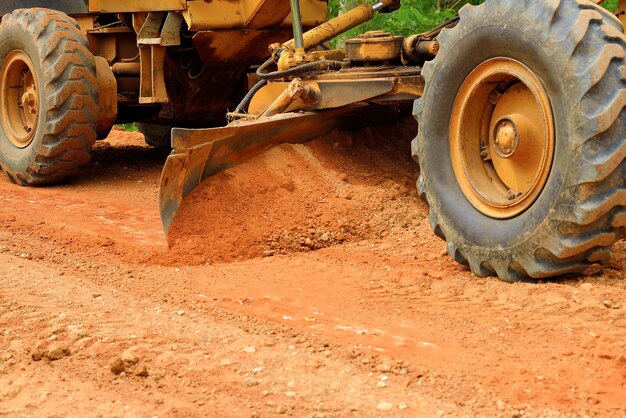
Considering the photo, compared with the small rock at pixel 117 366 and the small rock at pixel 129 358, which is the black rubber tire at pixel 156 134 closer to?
the small rock at pixel 129 358

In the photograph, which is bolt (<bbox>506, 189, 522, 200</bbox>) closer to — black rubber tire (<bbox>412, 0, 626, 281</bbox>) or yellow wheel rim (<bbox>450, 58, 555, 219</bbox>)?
yellow wheel rim (<bbox>450, 58, 555, 219</bbox>)

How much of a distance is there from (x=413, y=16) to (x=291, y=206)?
3736 millimetres

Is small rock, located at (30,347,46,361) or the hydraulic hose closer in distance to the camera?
small rock, located at (30,347,46,361)

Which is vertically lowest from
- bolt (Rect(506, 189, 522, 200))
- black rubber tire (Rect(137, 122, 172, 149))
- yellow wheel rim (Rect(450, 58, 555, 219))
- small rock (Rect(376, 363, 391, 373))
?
black rubber tire (Rect(137, 122, 172, 149))

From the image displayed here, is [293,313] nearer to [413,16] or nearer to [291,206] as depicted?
[291,206]

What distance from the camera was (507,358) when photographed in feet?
13.2

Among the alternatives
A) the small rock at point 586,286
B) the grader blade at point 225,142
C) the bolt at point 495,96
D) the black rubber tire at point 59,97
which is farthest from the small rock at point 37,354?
the black rubber tire at point 59,97

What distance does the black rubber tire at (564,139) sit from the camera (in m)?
4.62

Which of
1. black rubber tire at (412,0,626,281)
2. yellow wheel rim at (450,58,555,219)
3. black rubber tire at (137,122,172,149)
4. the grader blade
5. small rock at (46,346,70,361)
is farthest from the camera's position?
black rubber tire at (137,122,172,149)

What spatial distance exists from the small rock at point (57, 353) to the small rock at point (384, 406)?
142cm

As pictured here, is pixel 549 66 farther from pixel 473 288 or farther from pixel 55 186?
pixel 55 186

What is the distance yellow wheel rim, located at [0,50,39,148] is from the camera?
9384mm

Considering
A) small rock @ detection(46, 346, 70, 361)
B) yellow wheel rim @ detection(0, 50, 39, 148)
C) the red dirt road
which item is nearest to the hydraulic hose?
the red dirt road

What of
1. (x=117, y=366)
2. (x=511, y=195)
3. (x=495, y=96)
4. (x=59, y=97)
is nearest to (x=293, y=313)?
(x=117, y=366)
